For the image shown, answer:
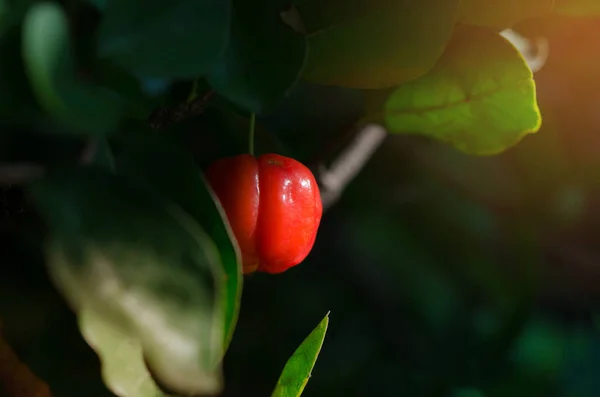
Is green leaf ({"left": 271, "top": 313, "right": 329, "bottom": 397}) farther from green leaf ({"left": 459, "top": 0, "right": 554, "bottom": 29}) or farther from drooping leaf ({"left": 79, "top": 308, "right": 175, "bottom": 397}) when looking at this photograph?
green leaf ({"left": 459, "top": 0, "right": 554, "bottom": 29})

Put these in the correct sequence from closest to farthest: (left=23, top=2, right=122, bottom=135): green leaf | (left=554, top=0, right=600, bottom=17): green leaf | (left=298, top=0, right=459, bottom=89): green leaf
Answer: (left=23, top=2, right=122, bottom=135): green leaf, (left=298, top=0, right=459, bottom=89): green leaf, (left=554, top=0, right=600, bottom=17): green leaf

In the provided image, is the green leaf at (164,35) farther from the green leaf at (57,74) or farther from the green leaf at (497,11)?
the green leaf at (497,11)

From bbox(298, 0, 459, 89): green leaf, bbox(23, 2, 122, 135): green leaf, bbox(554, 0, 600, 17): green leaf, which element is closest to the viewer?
bbox(23, 2, 122, 135): green leaf

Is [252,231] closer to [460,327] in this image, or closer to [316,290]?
[316,290]

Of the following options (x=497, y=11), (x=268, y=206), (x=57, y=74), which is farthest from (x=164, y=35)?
(x=497, y=11)

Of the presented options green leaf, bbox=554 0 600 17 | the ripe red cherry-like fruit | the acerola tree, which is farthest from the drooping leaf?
green leaf, bbox=554 0 600 17

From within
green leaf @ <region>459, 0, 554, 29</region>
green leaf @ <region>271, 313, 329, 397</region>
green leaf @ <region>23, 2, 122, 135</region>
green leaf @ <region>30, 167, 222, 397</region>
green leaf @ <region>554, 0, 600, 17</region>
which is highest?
green leaf @ <region>23, 2, 122, 135</region>

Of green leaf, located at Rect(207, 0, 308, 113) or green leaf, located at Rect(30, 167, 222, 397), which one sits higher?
green leaf, located at Rect(207, 0, 308, 113)

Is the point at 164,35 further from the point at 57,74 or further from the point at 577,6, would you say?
the point at 577,6
